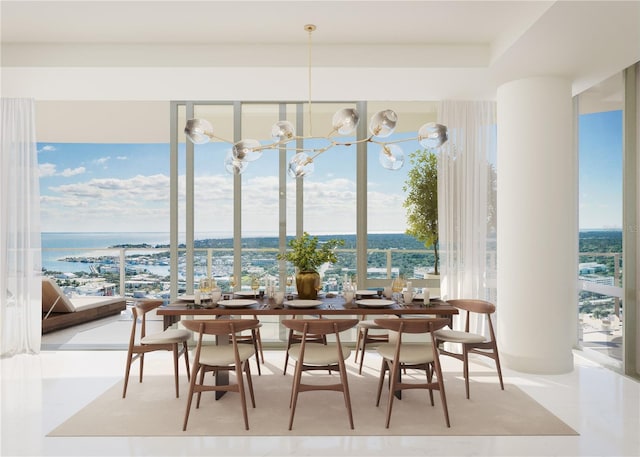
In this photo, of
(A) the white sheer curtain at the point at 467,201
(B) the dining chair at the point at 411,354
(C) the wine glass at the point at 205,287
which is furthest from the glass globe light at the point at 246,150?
(A) the white sheer curtain at the point at 467,201

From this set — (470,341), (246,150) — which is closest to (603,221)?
(470,341)

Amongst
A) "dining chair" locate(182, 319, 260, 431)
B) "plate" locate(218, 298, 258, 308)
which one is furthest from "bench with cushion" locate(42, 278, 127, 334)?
"dining chair" locate(182, 319, 260, 431)

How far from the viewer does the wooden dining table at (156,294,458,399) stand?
3.48 metres

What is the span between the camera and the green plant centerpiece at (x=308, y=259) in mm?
3846

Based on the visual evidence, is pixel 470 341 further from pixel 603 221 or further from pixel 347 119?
pixel 603 221

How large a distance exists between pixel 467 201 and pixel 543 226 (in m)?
0.93

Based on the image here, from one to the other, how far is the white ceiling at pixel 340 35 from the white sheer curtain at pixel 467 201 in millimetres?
587

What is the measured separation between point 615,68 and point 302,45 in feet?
9.04

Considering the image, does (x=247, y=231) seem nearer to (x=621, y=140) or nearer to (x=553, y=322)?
(x=553, y=322)

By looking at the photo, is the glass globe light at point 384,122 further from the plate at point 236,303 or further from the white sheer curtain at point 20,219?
the white sheer curtain at point 20,219

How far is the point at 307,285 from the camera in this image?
3.90 m

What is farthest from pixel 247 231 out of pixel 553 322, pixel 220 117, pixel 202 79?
pixel 553 322

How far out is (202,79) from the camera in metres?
4.38

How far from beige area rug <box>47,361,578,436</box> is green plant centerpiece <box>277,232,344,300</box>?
81 centimetres
